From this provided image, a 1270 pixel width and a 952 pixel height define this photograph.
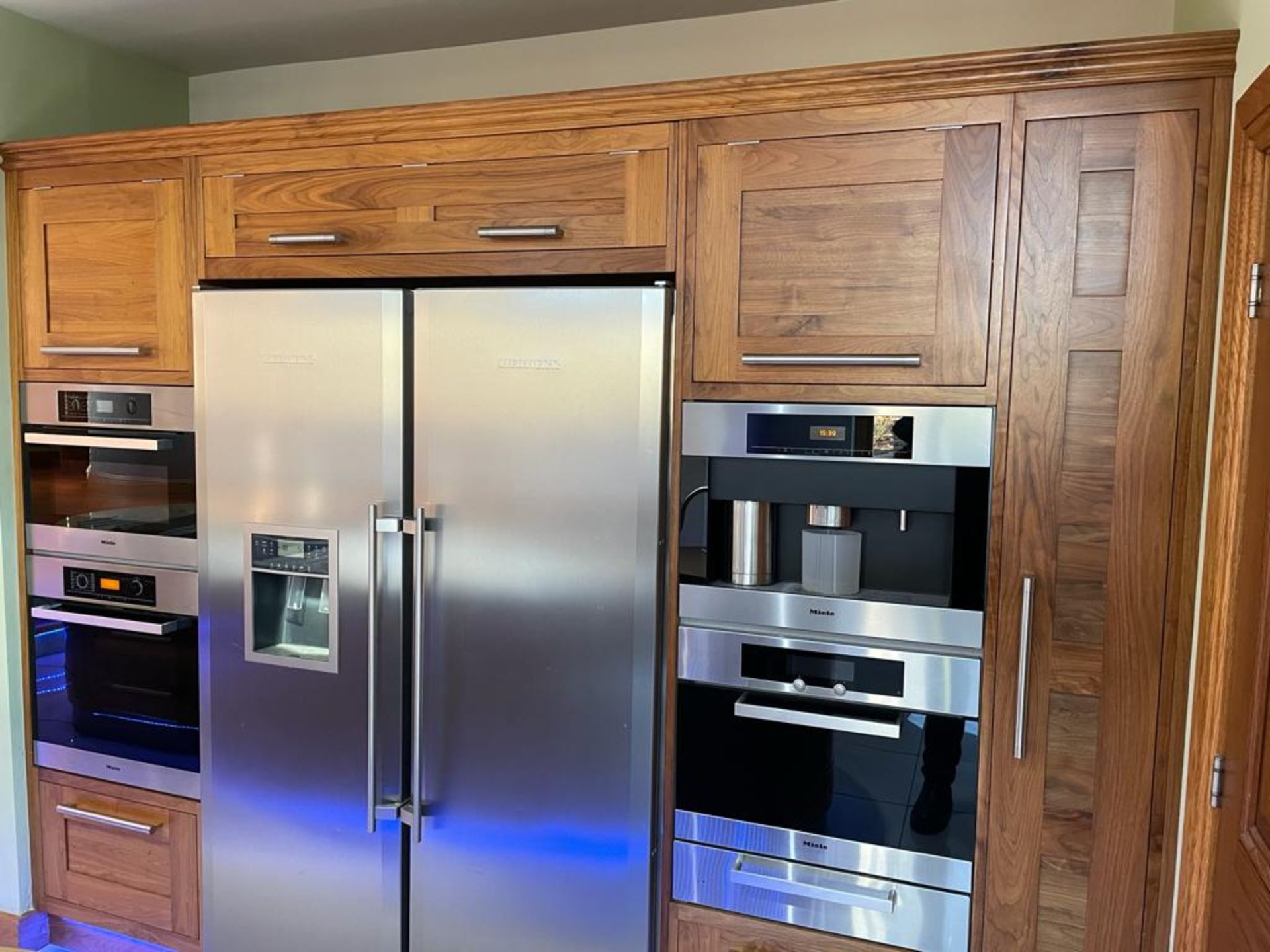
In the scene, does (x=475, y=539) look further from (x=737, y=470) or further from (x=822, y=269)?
(x=822, y=269)

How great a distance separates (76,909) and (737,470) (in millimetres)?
2200

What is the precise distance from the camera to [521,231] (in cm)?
196

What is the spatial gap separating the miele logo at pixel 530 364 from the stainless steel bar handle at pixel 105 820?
154 centimetres

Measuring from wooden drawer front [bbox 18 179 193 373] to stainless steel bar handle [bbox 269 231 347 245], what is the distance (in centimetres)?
29

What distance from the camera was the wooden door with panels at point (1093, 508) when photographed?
5.23ft

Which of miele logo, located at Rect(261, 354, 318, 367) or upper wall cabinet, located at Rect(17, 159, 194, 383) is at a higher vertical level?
upper wall cabinet, located at Rect(17, 159, 194, 383)

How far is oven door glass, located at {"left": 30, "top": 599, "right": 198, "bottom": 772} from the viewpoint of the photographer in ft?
7.80

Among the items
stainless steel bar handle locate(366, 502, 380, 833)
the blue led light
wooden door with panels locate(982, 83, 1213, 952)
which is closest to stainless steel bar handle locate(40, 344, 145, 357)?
stainless steel bar handle locate(366, 502, 380, 833)

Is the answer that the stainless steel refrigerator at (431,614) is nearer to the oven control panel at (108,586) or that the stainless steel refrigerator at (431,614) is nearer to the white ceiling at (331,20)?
the oven control panel at (108,586)

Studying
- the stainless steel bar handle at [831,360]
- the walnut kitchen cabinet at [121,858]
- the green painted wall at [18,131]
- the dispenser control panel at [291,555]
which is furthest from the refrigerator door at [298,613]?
the stainless steel bar handle at [831,360]

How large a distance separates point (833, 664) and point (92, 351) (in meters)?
1.96

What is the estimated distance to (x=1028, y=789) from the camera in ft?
5.70

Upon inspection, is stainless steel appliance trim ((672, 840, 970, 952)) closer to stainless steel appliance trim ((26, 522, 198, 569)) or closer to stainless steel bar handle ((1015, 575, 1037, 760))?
stainless steel bar handle ((1015, 575, 1037, 760))

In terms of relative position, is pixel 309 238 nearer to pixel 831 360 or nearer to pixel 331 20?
pixel 331 20
